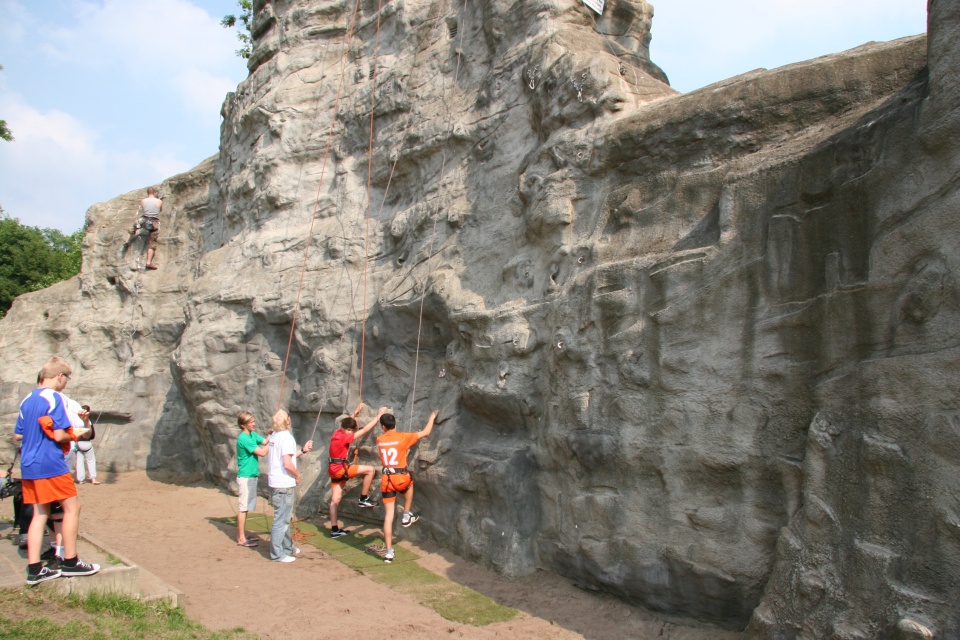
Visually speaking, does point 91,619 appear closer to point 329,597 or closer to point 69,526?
point 69,526

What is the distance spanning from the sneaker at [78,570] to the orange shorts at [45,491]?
0.47 meters

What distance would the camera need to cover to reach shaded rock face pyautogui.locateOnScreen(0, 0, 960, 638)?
14.4ft

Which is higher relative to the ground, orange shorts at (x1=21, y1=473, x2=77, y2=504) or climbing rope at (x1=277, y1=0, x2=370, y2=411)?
climbing rope at (x1=277, y1=0, x2=370, y2=411)

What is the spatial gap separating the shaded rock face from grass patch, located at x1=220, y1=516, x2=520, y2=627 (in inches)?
19.6

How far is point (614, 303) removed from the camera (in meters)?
6.12

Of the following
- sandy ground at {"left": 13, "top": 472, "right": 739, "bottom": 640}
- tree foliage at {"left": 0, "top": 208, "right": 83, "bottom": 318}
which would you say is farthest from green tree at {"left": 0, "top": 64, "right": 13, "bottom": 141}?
sandy ground at {"left": 13, "top": 472, "right": 739, "bottom": 640}

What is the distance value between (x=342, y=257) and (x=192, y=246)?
5426 millimetres

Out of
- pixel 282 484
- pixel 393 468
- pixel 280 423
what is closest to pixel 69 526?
pixel 282 484

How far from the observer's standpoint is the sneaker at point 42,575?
5043 millimetres

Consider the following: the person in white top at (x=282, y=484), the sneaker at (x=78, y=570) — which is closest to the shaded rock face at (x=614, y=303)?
the person in white top at (x=282, y=484)

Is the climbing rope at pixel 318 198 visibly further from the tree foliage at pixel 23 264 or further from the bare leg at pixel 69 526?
the tree foliage at pixel 23 264

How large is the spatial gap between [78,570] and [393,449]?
118 inches

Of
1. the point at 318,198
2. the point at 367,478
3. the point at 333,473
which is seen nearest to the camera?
the point at 367,478

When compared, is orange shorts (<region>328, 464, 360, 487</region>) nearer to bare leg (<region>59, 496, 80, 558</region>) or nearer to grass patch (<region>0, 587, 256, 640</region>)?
grass patch (<region>0, 587, 256, 640</region>)
